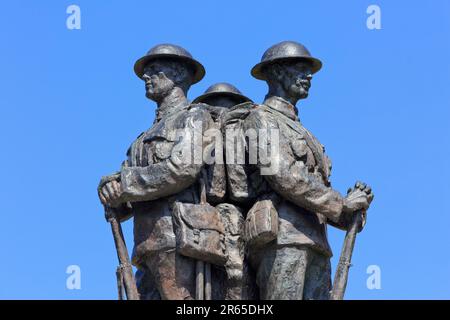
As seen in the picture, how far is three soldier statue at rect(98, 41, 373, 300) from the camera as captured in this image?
60.5 feet

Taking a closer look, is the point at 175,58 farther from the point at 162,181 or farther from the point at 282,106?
the point at 162,181

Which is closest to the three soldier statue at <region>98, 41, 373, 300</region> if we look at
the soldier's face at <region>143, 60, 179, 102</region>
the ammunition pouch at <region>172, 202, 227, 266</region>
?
the ammunition pouch at <region>172, 202, 227, 266</region>

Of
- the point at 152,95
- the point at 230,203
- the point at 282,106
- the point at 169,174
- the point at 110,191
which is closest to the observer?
the point at 169,174

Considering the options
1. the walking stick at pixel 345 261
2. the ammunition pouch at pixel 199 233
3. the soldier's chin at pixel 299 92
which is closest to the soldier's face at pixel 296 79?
the soldier's chin at pixel 299 92

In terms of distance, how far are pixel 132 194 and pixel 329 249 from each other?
94.8 inches

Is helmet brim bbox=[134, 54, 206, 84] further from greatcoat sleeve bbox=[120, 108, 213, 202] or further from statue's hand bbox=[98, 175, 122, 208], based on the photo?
statue's hand bbox=[98, 175, 122, 208]

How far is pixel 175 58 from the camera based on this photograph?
19.6 metres

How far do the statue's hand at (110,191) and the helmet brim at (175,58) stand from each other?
5.05 feet

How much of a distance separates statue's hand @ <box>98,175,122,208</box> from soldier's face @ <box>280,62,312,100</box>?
2.38 m

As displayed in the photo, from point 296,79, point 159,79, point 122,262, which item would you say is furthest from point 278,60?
point 122,262

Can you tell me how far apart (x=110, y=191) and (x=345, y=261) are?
113 inches

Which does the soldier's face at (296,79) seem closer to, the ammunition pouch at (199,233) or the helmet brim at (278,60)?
the helmet brim at (278,60)

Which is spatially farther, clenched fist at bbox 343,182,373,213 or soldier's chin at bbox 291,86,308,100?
soldier's chin at bbox 291,86,308,100

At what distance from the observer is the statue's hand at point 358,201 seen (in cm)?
1892
